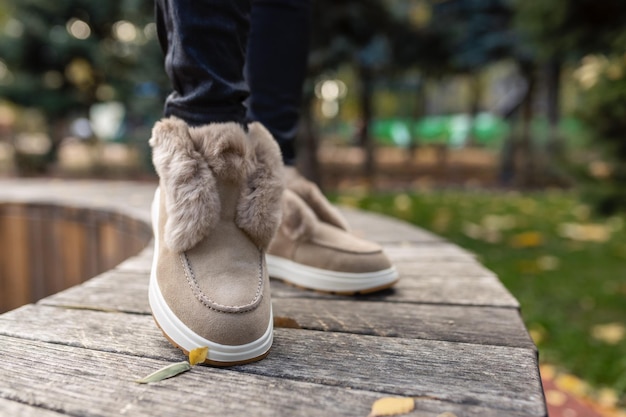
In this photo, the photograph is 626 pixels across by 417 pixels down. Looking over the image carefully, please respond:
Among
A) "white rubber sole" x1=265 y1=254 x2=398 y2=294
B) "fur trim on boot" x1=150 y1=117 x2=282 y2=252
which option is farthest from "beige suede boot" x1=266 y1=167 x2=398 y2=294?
"fur trim on boot" x1=150 y1=117 x2=282 y2=252

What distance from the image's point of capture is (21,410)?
66 cm

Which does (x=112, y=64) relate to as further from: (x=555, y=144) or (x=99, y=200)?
(x=555, y=144)

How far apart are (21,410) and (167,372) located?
0.62 feet

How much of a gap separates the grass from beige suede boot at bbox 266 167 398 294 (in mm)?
1184

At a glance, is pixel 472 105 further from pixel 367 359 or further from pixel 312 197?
pixel 367 359

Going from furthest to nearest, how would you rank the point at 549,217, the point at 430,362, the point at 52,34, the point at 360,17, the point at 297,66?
the point at 52,34, the point at 360,17, the point at 549,217, the point at 297,66, the point at 430,362

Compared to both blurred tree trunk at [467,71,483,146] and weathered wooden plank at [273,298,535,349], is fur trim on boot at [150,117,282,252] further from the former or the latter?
blurred tree trunk at [467,71,483,146]

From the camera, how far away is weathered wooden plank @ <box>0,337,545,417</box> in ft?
2.20

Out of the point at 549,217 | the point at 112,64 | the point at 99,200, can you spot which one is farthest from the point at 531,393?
the point at 112,64

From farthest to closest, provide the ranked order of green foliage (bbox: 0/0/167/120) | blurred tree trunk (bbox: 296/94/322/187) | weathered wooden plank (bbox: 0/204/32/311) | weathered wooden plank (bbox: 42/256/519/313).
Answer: green foliage (bbox: 0/0/167/120)
blurred tree trunk (bbox: 296/94/322/187)
weathered wooden plank (bbox: 0/204/32/311)
weathered wooden plank (bbox: 42/256/519/313)

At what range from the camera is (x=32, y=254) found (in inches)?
114

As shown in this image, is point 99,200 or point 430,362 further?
point 99,200

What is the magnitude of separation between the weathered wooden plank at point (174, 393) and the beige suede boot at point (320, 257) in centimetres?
42

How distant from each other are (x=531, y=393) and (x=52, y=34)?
7.60 meters
